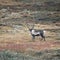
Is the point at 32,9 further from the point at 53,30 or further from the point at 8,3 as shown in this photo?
the point at 53,30

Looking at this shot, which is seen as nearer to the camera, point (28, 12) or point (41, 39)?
point (41, 39)

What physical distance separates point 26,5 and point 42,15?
477 centimetres

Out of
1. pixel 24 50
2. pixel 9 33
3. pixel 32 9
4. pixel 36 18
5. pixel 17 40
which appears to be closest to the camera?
pixel 24 50

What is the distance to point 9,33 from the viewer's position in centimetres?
3231

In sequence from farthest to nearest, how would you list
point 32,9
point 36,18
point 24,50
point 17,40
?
point 32,9 < point 36,18 < point 17,40 < point 24,50

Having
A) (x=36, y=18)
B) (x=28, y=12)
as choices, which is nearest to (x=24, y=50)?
(x=36, y=18)

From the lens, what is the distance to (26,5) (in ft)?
153

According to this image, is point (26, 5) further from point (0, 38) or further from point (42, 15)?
point (0, 38)

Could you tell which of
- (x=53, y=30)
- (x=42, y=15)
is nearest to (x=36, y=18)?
(x=42, y=15)

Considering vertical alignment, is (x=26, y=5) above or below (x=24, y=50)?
below

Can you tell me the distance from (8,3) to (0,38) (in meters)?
19.3

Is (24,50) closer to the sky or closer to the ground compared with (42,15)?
closer to the sky

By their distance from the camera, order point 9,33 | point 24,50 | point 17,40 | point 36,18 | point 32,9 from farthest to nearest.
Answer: point 32,9, point 36,18, point 9,33, point 17,40, point 24,50

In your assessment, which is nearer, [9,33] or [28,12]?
[9,33]
